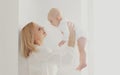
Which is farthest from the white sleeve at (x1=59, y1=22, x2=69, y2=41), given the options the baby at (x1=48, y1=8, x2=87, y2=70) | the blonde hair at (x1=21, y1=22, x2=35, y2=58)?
the blonde hair at (x1=21, y1=22, x2=35, y2=58)

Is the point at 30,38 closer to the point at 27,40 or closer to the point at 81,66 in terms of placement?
the point at 27,40

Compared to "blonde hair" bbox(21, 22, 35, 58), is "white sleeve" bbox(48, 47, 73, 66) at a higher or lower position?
lower

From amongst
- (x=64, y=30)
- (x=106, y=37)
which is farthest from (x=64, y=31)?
(x=106, y=37)

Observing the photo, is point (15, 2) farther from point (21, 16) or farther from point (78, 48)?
point (78, 48)

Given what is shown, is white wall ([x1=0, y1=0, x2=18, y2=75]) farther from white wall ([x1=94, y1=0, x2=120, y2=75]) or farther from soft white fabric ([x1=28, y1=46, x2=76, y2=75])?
white wall ([x1=94, y1=0, x2=120, y2=75])

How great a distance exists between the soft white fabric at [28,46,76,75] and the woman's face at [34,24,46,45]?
3 cm

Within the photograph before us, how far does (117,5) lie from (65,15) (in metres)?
0.25

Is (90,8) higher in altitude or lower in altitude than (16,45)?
higher

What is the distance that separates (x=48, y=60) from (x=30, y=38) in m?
0.10

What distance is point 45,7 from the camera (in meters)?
0.88

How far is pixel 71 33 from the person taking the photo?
2.77 ft

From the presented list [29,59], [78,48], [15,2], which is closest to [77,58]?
[78,48]

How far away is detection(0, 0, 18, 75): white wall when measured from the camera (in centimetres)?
81

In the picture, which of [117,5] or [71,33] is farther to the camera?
[117,5]
